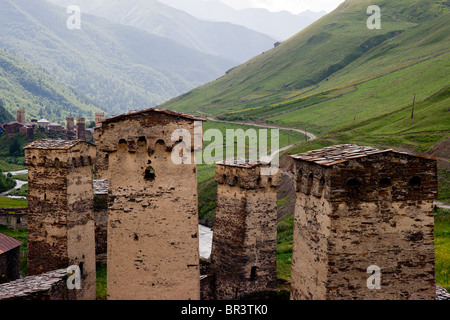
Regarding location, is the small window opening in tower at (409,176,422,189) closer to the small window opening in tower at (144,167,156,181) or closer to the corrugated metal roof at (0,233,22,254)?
the small window opening in tower at (144,167,156,181)

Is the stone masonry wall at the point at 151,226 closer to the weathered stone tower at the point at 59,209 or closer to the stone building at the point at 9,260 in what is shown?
the weathered stone tower at the point at 59,209

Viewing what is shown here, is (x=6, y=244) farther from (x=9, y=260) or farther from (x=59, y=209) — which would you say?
(x=59, y=209)

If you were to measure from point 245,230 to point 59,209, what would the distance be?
1129cm

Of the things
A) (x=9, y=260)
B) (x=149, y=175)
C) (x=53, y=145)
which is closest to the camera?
(x=149, y=175)

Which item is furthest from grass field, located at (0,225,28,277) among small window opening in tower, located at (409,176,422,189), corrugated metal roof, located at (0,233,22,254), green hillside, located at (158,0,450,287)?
small window opening in tower, located at (409,176,422,189)

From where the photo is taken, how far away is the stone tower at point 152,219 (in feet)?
73.0

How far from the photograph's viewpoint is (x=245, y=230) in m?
31.0

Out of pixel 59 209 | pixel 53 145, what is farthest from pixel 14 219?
pixel 59 209

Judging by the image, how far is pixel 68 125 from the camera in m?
156

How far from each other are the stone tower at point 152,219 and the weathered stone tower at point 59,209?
9.24 meters

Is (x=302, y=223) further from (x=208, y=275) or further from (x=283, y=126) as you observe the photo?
(x=283, y=126)

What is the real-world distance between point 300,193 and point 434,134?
206 feet

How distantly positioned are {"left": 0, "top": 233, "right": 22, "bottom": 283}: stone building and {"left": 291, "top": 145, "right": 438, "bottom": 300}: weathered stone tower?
1165 inches
